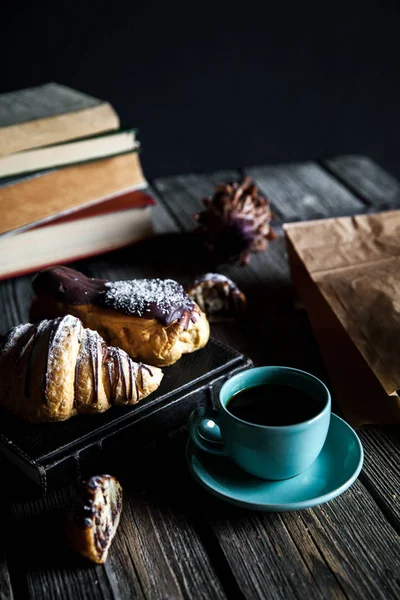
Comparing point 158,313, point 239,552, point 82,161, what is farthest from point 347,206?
point 239,552

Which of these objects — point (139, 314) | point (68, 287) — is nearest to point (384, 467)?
point (139, 314)

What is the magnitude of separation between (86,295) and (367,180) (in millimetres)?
1026

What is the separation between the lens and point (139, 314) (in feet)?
3.16

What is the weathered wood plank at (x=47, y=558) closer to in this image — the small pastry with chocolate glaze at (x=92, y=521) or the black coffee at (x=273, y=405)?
the small pastry with chocolate glaze at (x=92, y=521)

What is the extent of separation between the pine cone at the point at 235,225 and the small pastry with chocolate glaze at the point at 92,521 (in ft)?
2.29

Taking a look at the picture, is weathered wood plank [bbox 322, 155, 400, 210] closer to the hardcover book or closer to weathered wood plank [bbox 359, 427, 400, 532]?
the hardcover book

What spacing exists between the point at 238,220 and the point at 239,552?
76cm

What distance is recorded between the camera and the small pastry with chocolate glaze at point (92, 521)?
74 cm

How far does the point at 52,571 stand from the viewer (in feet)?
2.47

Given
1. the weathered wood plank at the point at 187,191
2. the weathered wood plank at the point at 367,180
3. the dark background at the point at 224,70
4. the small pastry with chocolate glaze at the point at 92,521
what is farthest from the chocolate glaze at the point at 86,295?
the dark background at the point at 224,70

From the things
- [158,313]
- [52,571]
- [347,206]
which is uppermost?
[158,313]

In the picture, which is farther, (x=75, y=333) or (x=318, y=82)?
(x=318, y=82)

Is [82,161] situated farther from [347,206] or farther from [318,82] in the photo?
[318,82]

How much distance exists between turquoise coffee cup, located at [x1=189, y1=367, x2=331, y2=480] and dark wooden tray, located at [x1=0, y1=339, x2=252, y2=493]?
0.07 metres
